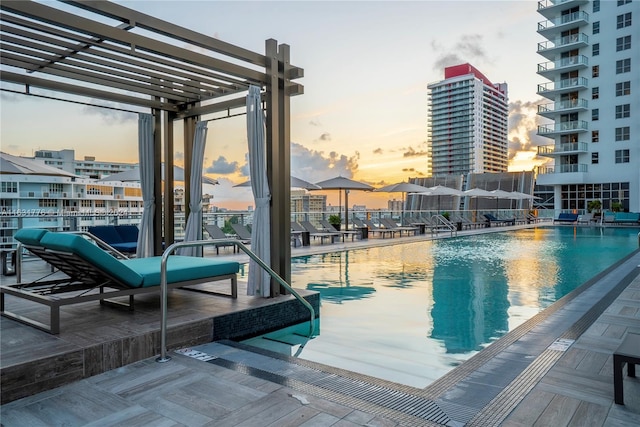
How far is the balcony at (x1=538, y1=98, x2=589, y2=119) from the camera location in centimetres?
3120

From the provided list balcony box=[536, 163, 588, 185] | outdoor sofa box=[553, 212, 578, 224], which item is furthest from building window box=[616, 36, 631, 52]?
outdoor sofa box=[553, 212, 578, 224]

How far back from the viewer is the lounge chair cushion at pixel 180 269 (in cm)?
378

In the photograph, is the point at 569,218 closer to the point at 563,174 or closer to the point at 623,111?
the point at 563,174

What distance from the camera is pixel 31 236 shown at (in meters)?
3.67

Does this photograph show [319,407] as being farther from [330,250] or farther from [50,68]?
[330,250]

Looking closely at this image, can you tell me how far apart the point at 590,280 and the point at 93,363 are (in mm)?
6738

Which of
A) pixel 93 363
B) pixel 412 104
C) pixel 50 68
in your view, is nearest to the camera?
pixel 93 363

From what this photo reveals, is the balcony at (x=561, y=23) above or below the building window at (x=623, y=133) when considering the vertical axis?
above

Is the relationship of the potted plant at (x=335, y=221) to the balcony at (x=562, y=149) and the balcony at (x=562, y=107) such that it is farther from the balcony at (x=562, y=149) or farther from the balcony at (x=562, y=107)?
the balcony at (x=562, y=107)

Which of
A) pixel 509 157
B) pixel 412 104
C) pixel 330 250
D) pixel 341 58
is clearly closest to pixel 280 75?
pixel 330 250

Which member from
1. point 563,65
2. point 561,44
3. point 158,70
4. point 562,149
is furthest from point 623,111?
point 158,70

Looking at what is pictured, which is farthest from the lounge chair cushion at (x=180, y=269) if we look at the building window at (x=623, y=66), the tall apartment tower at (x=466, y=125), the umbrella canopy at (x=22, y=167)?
the tall apartment tower at (x=466, y=125)

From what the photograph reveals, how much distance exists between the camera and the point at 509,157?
7112 centimetres

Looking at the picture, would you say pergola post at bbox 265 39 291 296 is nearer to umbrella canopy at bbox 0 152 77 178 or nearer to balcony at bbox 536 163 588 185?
umbrella canopy at bbox 0 152 77 178
